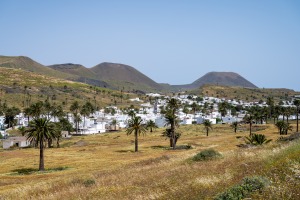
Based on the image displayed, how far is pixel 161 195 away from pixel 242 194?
3890 mm

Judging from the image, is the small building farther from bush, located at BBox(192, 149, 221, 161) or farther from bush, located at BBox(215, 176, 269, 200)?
bush, located at BBox(215, 176, 269, 200)

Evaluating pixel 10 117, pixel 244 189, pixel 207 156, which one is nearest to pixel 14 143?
pixel 10 117

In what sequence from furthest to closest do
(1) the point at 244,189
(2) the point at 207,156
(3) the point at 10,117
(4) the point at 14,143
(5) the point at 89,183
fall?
(3) the point at 10,117
(4) the point at 14,143
(2) the point at 207,156
(5) the point at 89,183
(1) the point at 244,189

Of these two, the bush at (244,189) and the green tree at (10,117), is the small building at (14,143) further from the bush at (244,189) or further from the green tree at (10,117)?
the bush at (244,189)

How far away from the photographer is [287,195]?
29.9 ft

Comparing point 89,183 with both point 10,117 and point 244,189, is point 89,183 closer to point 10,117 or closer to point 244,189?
point 244,189

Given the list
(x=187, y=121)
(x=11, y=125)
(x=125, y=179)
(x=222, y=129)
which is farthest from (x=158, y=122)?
(x=125, y=179)

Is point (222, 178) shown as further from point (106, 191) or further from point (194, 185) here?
point (106, 191)

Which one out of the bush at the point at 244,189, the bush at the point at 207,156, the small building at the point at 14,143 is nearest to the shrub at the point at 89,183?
the bush at the point at 207,156

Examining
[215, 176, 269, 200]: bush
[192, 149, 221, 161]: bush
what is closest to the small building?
[192, 149, 221, 161]: bush

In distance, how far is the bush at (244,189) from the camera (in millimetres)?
10952

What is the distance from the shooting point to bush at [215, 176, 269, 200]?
11.0 meters

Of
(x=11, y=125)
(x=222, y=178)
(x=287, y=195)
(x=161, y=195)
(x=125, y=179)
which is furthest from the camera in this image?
(x=11, y=125)

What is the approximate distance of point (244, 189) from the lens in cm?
1142
